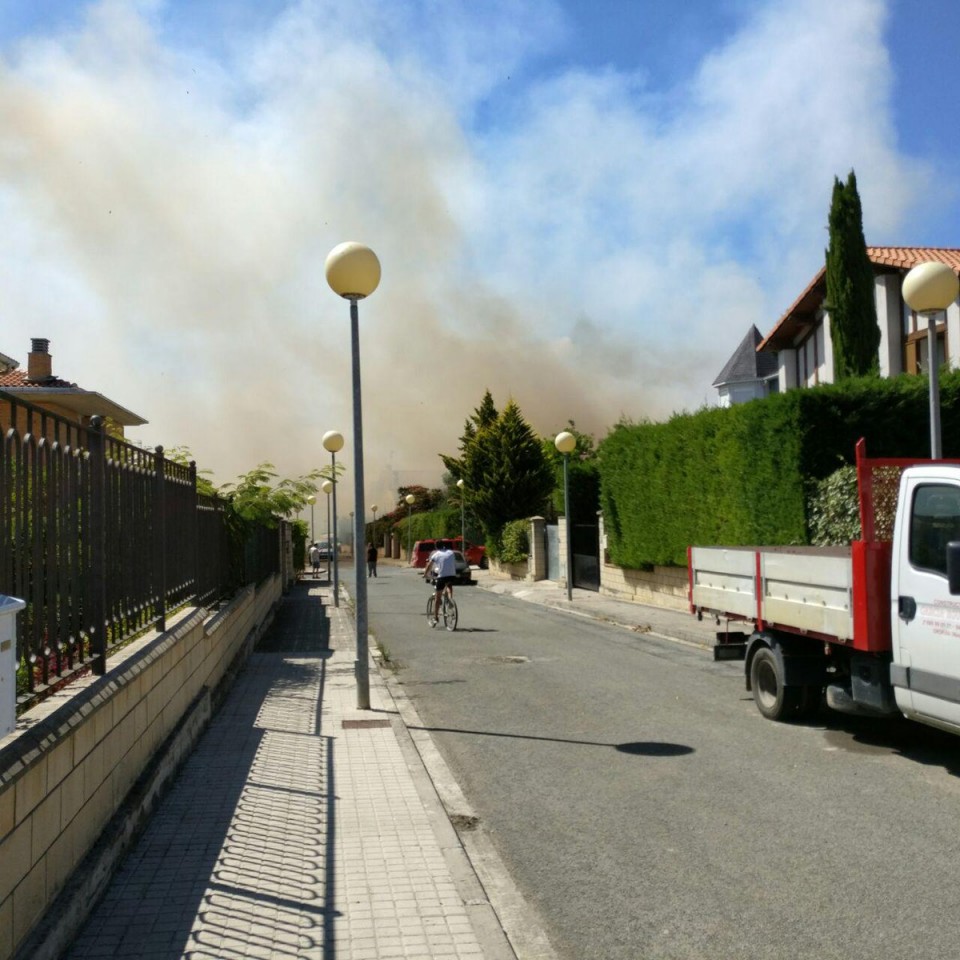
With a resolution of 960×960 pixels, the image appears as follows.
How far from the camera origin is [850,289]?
2808cm

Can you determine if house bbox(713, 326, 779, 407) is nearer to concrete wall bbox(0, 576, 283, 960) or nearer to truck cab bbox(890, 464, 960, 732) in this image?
truck cab bbox(890, 464, 960, 732)

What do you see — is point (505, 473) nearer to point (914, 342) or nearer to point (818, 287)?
point (818, 287)

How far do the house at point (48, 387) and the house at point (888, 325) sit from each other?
23.2m

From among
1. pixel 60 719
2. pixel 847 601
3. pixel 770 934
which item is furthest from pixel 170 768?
pixel 847 601

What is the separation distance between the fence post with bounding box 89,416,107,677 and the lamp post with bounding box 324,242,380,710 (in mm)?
4387

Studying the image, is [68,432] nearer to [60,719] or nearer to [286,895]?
[60,719]

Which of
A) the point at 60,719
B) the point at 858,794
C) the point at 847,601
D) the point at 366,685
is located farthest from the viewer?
the point at 366,685

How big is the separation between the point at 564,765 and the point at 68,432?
14.9ft

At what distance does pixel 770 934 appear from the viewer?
4.35 m

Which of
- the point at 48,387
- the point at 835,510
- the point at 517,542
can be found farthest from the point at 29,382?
the point at 835,510

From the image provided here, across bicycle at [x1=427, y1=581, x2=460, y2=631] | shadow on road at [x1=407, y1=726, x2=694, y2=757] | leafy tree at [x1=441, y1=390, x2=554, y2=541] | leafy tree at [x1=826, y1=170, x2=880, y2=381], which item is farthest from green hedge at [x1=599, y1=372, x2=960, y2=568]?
leafy tree at [x1=441, y1=390, x2=554, y2=541]

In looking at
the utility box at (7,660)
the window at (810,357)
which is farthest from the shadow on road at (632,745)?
the window at (810,357)

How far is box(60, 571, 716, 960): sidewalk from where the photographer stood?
425 centimetres

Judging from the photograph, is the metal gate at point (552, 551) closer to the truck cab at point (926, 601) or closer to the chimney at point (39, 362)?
the chimney at point (39, 362)
